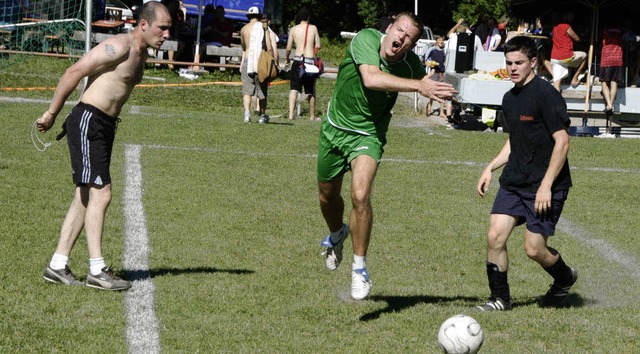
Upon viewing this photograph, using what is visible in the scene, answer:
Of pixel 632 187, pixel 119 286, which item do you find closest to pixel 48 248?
pixel 119 286

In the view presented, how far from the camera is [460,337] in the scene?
5.14 meters

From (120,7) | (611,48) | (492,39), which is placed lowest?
(611,48)

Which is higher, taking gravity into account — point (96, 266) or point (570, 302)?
point (96, 266)

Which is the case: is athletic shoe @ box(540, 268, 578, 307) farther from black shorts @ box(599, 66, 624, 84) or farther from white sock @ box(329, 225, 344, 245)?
black shorts @ box(599, 66, 624, 84)

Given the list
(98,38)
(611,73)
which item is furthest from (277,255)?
(98,38)

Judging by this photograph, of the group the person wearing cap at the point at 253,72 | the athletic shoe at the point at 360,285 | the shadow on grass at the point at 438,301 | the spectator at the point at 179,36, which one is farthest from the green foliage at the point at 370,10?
the athletic shoe at the point at 360,285

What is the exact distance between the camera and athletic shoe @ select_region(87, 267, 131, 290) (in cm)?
666

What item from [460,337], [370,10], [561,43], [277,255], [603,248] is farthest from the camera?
[370,10]

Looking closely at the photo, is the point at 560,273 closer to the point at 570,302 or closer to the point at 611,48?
the point at 570,302

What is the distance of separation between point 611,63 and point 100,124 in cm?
1429

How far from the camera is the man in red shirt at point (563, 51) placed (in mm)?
19156

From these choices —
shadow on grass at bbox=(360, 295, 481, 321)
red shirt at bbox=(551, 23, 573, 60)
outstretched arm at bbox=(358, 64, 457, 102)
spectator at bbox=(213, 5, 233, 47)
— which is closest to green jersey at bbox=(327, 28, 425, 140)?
outstretched arm at bbox=(358, 64, 457, 102)

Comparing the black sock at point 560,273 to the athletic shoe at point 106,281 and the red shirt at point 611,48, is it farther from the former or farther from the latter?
the red shirt at point 611,48

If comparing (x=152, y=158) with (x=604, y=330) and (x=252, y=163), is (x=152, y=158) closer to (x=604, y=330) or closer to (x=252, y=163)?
(x=252, y=163)
